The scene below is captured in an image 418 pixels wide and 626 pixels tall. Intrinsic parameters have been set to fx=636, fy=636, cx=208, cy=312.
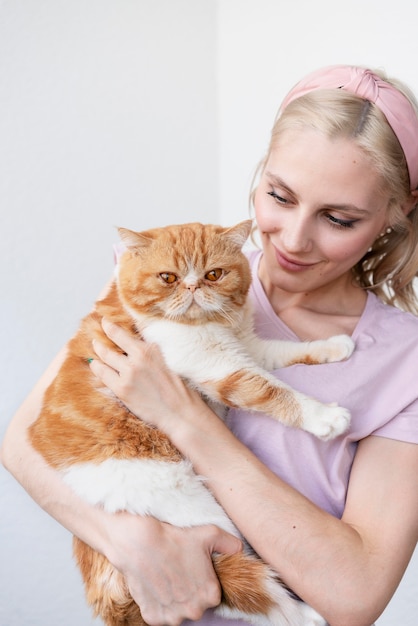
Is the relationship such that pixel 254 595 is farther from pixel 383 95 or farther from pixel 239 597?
pixel 383 95

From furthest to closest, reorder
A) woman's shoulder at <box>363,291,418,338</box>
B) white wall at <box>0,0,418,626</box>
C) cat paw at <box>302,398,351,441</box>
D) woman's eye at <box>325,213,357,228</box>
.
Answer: white wall at <box>0,0,418,626</box>, woman's shoulder at <box>363,291,418,338</box>, woman's eye at <box>325,213,357,228</box>, cat paw at <box>302,398,351,441</box>

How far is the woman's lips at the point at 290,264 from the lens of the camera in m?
1.57

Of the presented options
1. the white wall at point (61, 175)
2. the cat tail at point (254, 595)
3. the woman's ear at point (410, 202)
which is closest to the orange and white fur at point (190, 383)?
the cat tail at point (254, 595)

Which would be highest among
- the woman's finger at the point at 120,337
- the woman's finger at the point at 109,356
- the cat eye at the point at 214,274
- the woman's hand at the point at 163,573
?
the cat eye at the point at 214,274

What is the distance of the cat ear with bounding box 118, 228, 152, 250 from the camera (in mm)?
1541

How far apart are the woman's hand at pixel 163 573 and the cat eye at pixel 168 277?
0.56m

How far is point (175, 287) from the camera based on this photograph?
5.06 ft

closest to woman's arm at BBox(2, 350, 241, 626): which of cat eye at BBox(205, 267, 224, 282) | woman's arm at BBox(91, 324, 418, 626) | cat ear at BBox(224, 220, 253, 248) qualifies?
woman's arm at BBox(91, 324, 418, 626)

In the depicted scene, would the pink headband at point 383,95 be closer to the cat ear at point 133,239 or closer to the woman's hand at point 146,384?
the cat ear at point 133,239

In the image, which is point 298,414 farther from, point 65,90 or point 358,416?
point 65,90

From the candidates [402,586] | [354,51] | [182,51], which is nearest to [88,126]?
[182,51]

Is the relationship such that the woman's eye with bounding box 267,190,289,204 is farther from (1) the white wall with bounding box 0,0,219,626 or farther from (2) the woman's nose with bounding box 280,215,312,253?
(1) the white wall with bounding box 0,0,219,626

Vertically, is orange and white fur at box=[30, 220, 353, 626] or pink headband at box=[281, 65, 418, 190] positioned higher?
pink headband at box=[281, 65, 418, 190]

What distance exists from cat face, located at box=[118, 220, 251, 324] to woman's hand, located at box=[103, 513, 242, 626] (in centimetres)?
→ 51
